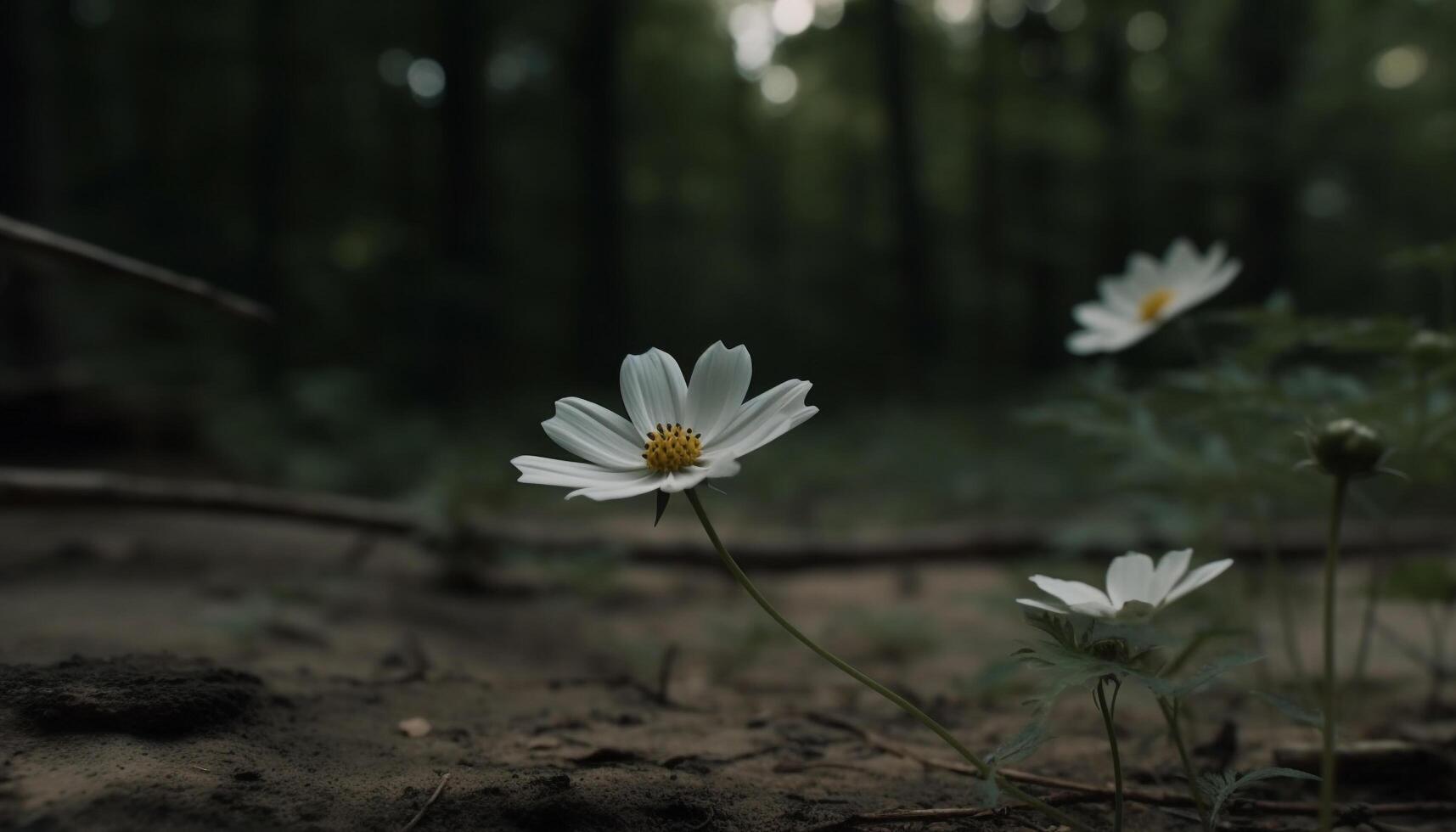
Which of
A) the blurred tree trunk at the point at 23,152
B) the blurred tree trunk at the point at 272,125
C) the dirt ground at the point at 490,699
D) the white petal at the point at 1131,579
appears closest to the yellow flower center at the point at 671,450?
the dirt ground at the point at 490,699

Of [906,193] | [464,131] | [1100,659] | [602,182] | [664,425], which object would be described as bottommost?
[1100,659]

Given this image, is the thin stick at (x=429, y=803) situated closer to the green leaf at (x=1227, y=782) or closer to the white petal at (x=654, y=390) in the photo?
the white petal at (x=654, y=390)

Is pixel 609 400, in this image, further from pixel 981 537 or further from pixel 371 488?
pixel 981 537

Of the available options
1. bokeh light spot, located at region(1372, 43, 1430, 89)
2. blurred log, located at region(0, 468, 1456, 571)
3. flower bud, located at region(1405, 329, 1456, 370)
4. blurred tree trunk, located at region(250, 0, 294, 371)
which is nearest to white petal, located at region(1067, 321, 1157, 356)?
flower bud, located at region(1405, 329, 1456, 370)

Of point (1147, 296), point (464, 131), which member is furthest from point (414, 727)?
point (464, 131)

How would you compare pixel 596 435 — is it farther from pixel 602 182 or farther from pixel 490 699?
pixel 602 182

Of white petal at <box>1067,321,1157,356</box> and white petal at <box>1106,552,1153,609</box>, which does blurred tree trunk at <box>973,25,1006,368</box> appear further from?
white petal at <box>1106,552,1153,609</box>
